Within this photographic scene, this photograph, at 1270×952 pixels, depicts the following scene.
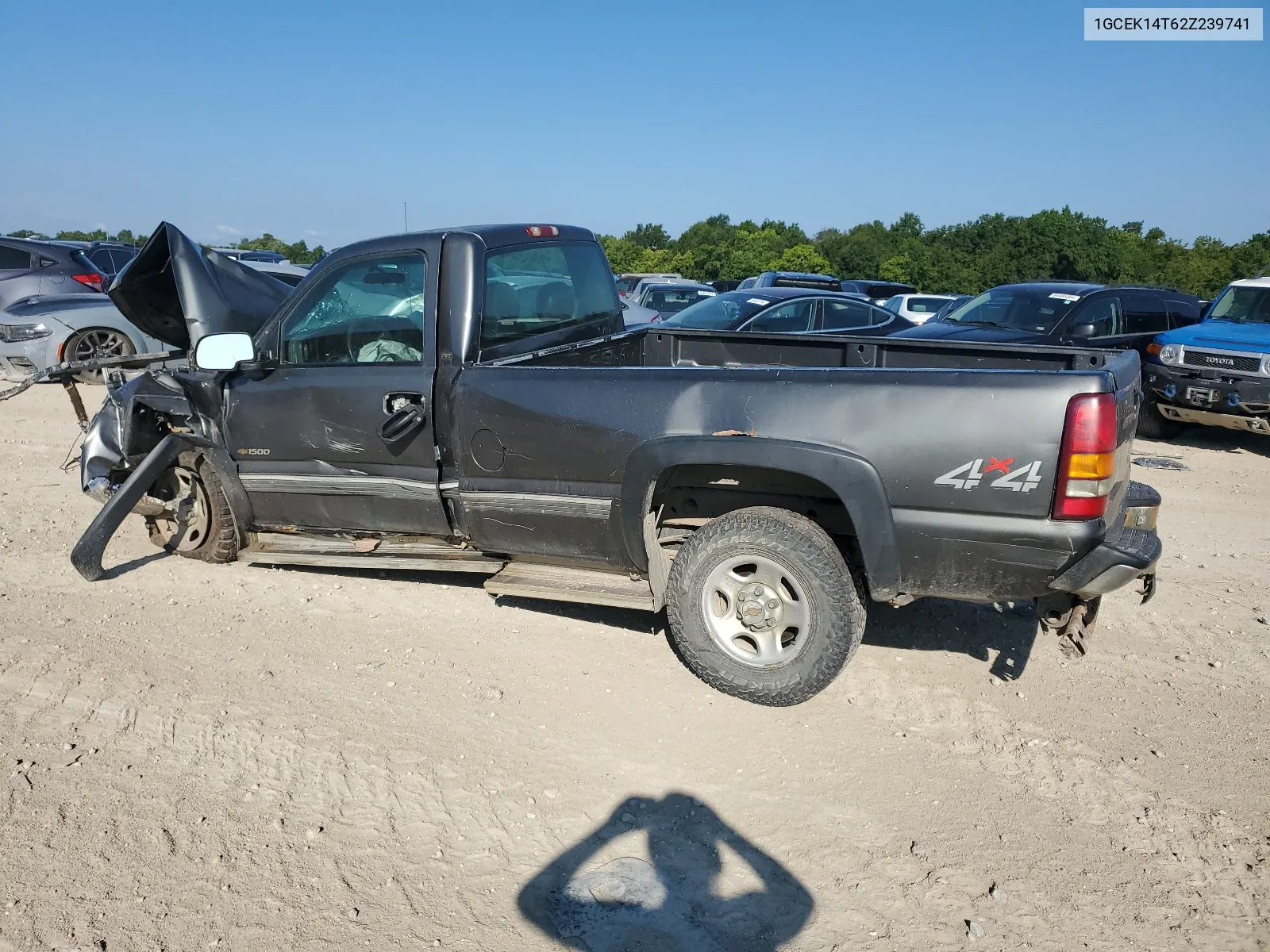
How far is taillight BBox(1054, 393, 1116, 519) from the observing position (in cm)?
316

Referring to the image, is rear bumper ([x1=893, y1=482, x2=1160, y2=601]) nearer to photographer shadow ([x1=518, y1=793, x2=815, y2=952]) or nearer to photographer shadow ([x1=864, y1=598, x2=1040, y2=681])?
photographer shadow ([x1=864, y1=598, x2=1040, y2=681])

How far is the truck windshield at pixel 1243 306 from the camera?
9.93 m

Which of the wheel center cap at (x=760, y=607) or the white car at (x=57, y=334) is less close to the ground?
the white car at (x=57, y=334)

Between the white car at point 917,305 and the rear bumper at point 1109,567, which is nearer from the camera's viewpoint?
the rear bumper at point 1109,567

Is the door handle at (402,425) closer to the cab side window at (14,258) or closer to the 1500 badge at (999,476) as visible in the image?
the 1500 badge at (999,476)

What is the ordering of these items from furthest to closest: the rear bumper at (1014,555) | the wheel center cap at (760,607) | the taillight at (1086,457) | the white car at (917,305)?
the white car at (917,305), the wheel center cap at (760,607), the rear bumper at (1014,555), the taillight at (1086,457)

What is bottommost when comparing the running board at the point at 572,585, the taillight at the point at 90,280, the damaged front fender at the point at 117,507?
the running board at the point at 572,585

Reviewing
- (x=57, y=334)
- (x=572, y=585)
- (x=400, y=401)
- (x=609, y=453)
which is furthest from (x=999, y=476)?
(x=57, y=334)

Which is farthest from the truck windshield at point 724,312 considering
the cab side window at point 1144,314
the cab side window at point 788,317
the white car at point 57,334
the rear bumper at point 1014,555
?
the rear bumper at point 1014,555

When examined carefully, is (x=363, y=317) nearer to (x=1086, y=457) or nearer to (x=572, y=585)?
(x=572, y=585)

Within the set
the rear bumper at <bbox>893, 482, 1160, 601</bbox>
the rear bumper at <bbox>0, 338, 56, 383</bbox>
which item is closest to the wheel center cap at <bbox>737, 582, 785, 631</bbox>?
the rear bumper at <bbox>893, 482, 1160, 601</bbox>

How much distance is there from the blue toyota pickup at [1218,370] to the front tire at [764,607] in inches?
284

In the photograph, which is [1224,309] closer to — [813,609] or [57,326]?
[813,609]

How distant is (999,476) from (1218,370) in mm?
7403
